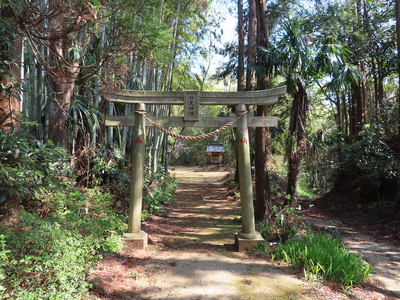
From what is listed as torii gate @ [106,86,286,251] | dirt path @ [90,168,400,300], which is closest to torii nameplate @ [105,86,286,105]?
torii gate @ [106,86,286,251]

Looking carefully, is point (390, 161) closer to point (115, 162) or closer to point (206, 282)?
point (206, 282)

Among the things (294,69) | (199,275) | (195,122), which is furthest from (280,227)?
(294,69)

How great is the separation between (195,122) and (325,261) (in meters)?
2.86

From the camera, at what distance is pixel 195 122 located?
4.79 m

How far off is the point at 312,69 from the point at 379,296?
195 inches

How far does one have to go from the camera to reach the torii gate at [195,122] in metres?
4.63

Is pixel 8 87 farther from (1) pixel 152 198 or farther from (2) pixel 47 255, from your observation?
(1) pixel 152 198

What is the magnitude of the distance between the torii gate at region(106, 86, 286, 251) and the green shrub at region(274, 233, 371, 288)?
24.8 inches

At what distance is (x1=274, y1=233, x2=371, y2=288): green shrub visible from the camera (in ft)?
11.5

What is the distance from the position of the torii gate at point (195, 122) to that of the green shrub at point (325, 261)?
0.63 metres

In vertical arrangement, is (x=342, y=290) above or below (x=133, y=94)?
below

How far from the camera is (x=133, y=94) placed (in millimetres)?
4711

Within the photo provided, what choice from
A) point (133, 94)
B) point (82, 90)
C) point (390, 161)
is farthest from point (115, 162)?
point (390, 161)

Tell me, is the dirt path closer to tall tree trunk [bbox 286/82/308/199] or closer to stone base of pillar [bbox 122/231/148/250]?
stone base of pillar [bbox 122/231/148/250]
